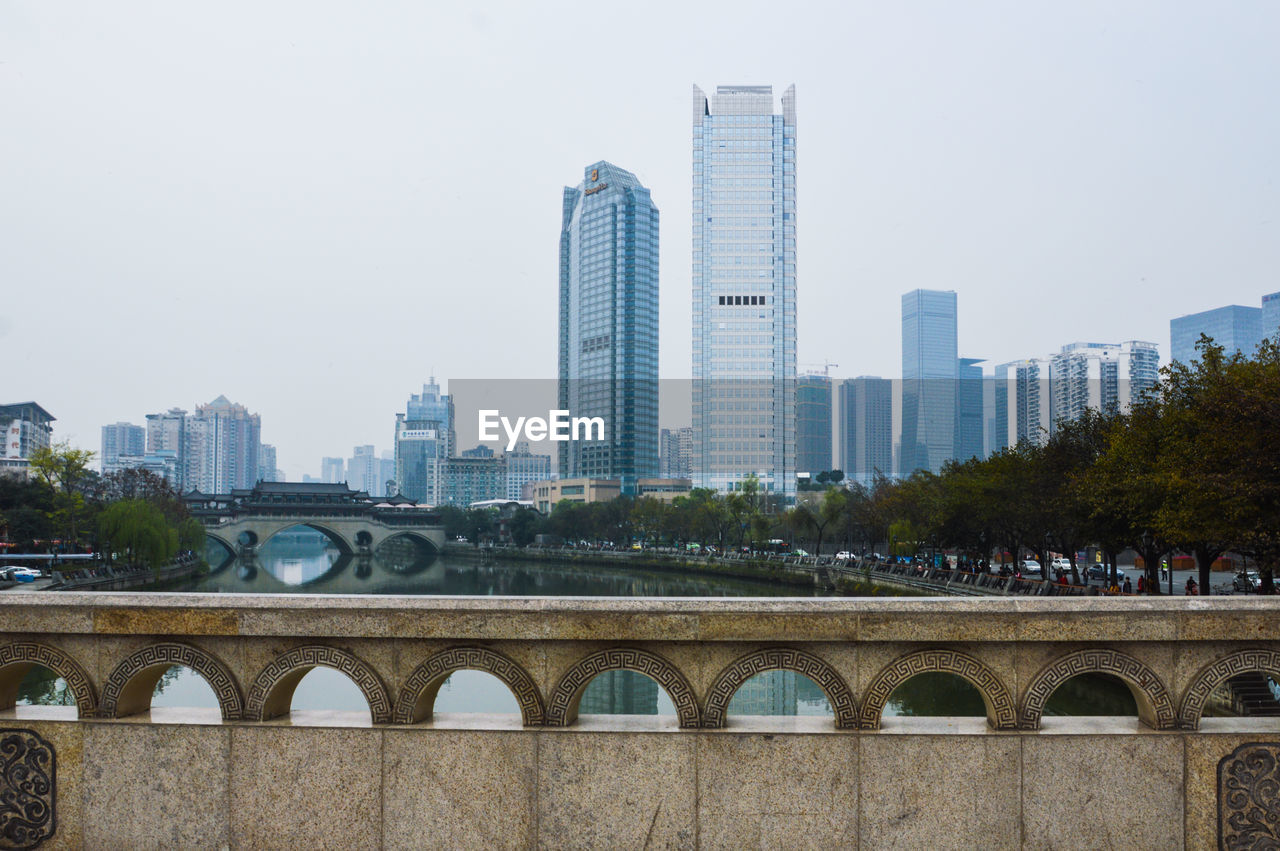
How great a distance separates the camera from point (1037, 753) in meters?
6.16

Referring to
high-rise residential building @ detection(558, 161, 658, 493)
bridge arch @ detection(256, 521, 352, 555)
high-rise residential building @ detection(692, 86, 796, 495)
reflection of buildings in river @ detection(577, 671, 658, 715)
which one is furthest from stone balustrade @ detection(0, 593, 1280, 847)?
high-rise residential building @ detection(558, 161, 658, 493)

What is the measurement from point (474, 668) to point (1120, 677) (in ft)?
14.1

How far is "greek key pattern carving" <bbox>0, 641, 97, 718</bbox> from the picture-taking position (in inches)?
257

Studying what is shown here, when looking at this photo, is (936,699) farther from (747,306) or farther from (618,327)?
(618,327)

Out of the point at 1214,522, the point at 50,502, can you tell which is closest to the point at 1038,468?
the point at 1214,522

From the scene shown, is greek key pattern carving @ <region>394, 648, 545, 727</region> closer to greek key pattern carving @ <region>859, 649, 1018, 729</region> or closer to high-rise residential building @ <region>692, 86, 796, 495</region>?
greek key pattern carving @ <region>859, 649, 1018, 729</region>

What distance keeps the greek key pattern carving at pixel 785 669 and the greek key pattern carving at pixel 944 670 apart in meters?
0.12

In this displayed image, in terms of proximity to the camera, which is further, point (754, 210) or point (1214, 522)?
point (754, 210)

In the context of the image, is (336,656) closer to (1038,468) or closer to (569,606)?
(569,606)

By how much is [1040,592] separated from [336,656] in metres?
35.8

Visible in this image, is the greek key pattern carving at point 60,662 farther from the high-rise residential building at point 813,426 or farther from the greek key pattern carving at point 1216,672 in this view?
the high-rise residential building at point 813,426

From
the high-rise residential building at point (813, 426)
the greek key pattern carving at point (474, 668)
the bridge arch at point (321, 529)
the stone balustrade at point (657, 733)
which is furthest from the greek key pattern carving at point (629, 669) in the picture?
the high-rise residential building at point (813, 426)

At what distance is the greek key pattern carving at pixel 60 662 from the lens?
257 inches

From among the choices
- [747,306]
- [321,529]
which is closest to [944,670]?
[321,529]
